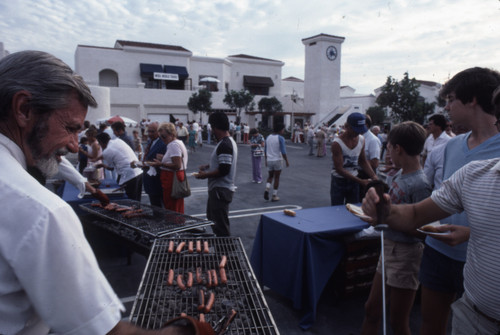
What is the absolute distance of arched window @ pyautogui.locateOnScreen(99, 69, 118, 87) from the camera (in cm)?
3947

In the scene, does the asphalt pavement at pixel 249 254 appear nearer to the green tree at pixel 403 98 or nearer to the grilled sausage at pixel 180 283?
the grilled sausage at pixel 180 283

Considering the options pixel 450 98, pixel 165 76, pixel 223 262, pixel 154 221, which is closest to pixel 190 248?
pixel 223 262

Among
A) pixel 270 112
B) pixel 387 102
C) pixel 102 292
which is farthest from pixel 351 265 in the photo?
pixel 270 112

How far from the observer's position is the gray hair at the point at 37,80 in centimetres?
107

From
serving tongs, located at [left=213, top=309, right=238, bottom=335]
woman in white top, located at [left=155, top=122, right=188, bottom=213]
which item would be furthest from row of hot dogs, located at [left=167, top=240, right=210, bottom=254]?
woman in white top, located at [left=155, top=122, right=188, bottom=213]

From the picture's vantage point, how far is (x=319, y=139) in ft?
68.8

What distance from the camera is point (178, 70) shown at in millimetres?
41625

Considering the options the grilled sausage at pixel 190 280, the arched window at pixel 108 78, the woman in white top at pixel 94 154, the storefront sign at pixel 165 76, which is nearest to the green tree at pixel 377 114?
the storefront sign at pixel 165 76

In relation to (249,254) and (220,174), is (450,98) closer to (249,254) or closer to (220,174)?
(220,174)

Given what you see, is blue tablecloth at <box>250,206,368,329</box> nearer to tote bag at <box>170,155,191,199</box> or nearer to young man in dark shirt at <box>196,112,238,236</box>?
young man in dark shirt at <box>196,112,238,236</box>

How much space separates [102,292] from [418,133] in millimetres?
2732

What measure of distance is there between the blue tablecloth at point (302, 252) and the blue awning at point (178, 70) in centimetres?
4047

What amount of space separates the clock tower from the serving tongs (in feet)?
145

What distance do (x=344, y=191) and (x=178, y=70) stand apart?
40218mm
